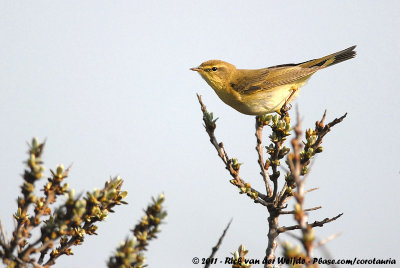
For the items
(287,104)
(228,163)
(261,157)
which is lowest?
(228,163)

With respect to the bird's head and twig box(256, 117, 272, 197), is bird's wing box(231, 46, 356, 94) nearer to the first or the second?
the bird's head

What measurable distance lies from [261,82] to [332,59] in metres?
1.73

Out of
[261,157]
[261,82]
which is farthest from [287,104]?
[261,157]

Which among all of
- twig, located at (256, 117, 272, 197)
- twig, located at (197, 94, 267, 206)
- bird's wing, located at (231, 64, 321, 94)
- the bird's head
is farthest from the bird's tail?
twig, located at (197, 94, 267, 206)

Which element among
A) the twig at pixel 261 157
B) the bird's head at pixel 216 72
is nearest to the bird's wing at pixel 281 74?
the bird's head at pixel 216 72

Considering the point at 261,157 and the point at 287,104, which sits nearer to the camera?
the point at 261,157

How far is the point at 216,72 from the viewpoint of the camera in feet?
33.8

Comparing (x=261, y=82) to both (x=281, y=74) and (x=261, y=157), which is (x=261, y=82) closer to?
(x=281, y=74)

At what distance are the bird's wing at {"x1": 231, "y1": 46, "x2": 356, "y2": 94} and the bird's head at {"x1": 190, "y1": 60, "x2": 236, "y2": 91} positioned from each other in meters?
0.27

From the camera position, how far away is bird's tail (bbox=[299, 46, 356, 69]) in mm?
9602

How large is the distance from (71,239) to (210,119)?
265 cm

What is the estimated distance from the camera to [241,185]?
18.5ft

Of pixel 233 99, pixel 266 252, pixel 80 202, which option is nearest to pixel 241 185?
pixel 266 252

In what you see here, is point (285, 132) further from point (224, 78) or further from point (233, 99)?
point (224, 78)
